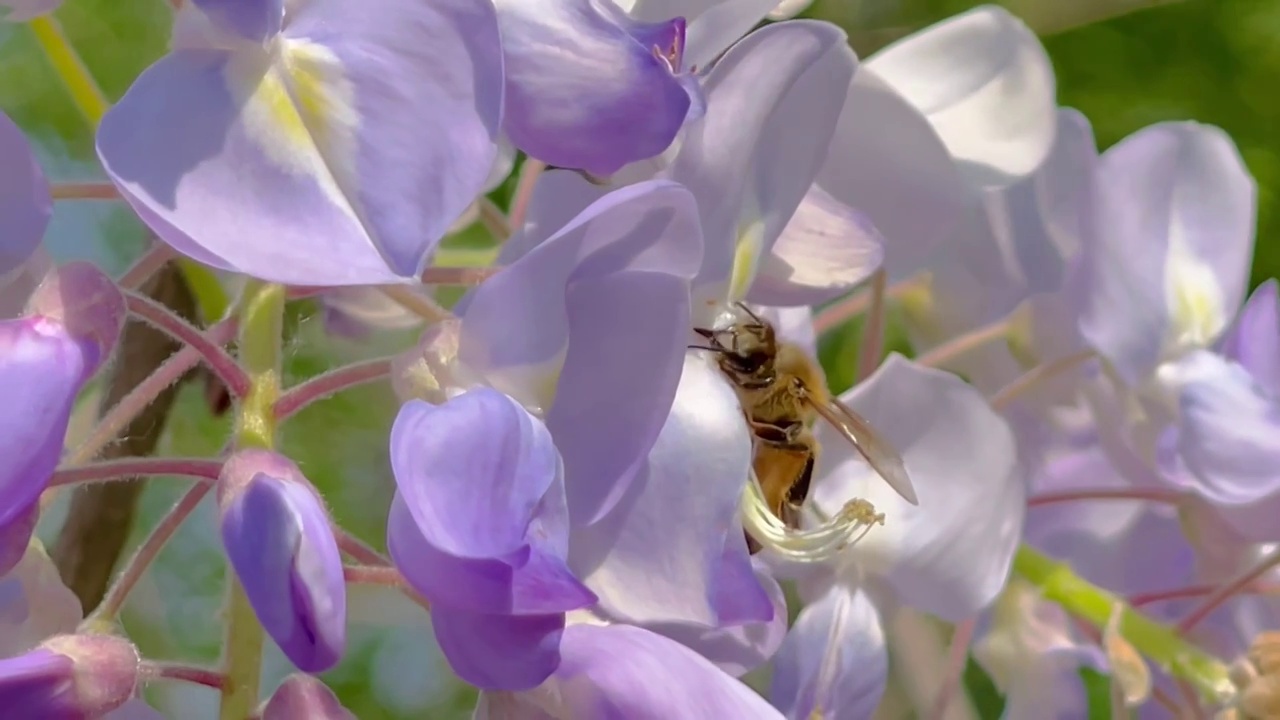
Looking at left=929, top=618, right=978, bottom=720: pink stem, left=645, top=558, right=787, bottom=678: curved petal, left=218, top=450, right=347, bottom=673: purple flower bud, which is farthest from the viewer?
left=929, top=618, right=978, bottom=720: pink stem

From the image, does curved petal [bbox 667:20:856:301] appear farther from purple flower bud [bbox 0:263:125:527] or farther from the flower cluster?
purple flower bud [bbox 0:263:125:527]

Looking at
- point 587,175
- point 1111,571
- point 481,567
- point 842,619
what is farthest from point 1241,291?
point 481,567

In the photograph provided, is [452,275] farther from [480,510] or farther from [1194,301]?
[1194,301]

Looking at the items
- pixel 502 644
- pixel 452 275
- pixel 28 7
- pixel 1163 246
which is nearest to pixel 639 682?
pixel 502 644

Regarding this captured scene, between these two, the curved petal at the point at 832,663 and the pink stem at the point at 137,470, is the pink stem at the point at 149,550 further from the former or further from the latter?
the curved petal at the point at 832,663

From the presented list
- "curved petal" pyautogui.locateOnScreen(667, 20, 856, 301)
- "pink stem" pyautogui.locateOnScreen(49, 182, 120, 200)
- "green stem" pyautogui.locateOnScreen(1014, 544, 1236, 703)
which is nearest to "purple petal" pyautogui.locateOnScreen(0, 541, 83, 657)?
"pink stem" pyautogui.locateOnScreen(49, 182, 120, 200)

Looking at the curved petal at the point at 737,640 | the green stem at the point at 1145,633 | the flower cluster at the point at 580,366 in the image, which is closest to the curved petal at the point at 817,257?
the flower cluster at the point at 580,366
